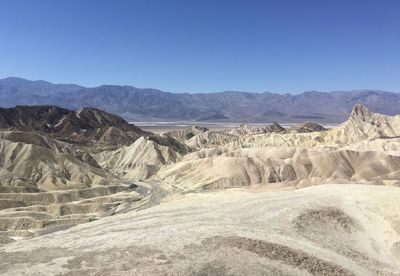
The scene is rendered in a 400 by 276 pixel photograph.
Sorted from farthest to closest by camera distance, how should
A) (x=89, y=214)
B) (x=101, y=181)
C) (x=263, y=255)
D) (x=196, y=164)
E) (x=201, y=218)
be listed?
(x=196, y=164)
(x=101, y=181)
(x=89, y=214)
(x=201, y=218)
(x=263, y=255)

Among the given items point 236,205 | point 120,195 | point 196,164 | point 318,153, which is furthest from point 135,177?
point 236,205

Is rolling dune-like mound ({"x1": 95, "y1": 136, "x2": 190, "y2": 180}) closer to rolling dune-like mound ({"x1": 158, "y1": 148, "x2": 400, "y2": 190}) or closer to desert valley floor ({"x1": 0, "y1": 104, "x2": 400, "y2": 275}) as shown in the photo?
rolling dune-like mound ({"x1": 158, "y1": 148, "x2": 400, "y2": 190})

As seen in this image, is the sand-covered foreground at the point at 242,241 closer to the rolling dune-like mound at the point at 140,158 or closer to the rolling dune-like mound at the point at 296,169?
the rolling dune-like mound at the point at 296,169

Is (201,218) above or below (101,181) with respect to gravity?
above

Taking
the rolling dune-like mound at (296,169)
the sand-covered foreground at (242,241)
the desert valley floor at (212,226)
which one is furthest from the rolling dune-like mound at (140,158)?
the sand-covered foreground at (242,241)

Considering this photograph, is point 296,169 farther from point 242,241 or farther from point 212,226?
point 242,241

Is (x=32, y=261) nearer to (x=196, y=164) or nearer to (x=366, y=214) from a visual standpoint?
(x=366, y=214)

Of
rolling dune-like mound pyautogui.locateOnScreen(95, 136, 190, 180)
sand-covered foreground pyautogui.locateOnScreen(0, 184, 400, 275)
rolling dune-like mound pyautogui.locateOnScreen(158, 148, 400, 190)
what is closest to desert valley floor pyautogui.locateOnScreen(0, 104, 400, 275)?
sand-covered foreground pyautogui.locateOnScreen(0, 184, 400, 275)

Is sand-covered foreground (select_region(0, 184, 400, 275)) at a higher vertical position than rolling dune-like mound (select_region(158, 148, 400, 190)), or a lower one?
higher
